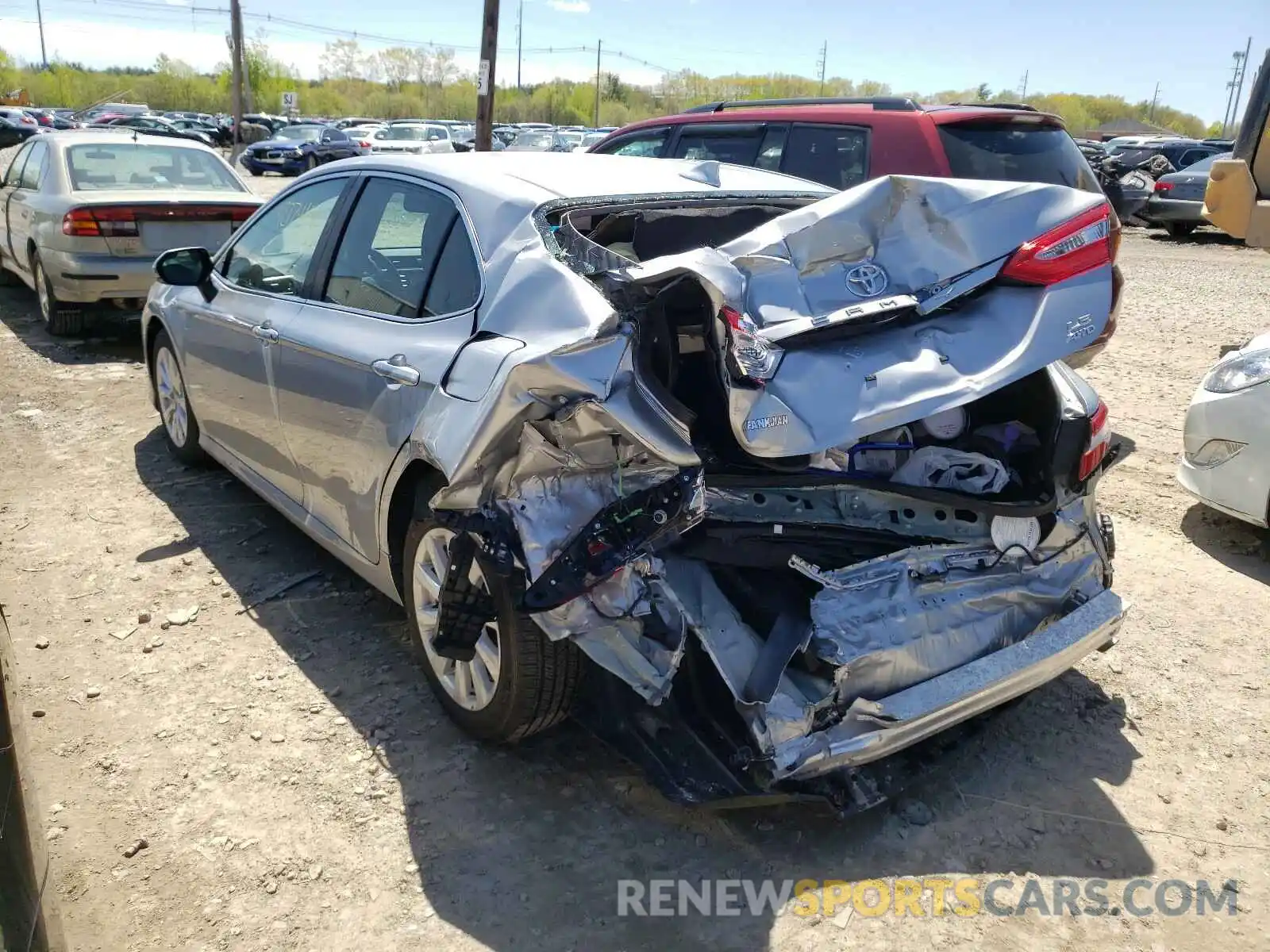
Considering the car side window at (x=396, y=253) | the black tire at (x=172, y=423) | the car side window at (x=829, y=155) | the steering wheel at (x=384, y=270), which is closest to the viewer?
the car side window at (x=396, y=253)

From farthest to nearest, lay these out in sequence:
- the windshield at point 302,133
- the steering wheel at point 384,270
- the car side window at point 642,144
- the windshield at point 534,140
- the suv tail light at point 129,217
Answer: the windshield at point 302,133
the windshield at point 534,140
the car side window at point 642,144
the suv tail light at point 129,217
the steering wheel at point 384,270

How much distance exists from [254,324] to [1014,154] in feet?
15.1

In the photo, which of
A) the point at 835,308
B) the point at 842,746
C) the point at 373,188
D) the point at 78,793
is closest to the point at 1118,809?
the point at 842,746

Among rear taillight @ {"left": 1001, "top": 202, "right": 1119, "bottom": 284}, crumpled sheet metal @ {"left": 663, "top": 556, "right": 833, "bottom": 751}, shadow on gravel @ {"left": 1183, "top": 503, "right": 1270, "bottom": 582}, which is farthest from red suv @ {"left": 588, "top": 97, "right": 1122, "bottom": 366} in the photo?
crumpled sheet metal @ {"left": 663, "top": 556, "right": 833, "bottom": 751}

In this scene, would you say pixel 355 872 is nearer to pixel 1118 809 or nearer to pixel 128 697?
pixel 128 697

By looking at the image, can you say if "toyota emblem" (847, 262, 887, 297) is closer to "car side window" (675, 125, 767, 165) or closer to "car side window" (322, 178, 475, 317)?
"car side window" (322, 178, 475, 317)

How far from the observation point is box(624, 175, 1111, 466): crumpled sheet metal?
2449 mm

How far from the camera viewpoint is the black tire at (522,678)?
107 inches

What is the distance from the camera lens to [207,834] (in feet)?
8.94

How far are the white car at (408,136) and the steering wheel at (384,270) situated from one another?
27099 mm

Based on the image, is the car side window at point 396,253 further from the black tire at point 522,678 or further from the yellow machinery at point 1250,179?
the yellow machinery at point 1250,179

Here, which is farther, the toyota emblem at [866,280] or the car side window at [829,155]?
the car side window at [829,155]

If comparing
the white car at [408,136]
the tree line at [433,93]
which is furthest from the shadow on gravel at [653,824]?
the tree line at [433,93]

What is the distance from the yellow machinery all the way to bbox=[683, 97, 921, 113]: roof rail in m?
2.30
